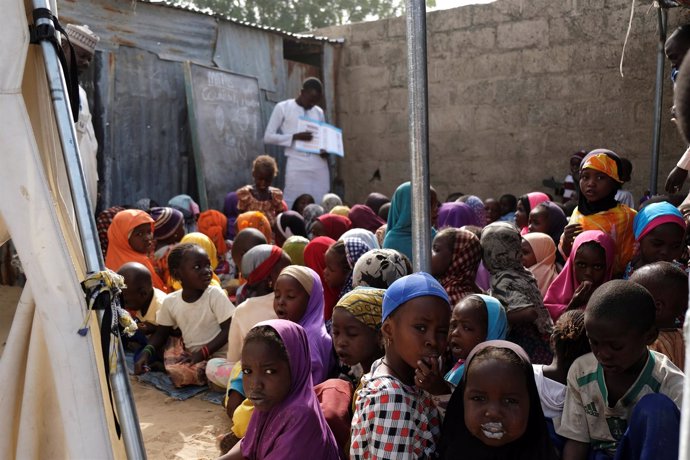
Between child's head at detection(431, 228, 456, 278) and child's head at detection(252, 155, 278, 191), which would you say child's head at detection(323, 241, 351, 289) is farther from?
child's head at detection(252, 155, 278, 191)

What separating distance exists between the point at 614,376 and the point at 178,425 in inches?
104

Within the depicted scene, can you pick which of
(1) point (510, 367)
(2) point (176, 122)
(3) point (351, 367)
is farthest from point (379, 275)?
(2) point (176, 122)

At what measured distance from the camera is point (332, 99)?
Result: 10594 millimetres

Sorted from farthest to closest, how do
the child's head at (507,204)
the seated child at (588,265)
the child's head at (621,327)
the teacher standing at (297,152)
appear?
the teacher standing at (297,152) → the child's head at (507,204) → the seated child at (588,265) → the child's head at (621,327)

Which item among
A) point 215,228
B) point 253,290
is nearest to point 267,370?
point 253,290

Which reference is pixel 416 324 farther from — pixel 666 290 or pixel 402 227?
pixel 402 227

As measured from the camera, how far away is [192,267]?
15.9ft

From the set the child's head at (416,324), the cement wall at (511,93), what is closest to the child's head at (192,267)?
the child's head at (416,324)

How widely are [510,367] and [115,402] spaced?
4.05ft

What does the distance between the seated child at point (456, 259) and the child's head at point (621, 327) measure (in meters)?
1.43

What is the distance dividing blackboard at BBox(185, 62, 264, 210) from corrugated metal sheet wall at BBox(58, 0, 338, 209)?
0.20 metres

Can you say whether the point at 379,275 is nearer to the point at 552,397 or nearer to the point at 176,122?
the point at 552,397

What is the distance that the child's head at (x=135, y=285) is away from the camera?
5051 mm

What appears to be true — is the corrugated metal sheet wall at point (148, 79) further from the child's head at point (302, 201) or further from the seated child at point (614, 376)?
the seated child at point (614, 376)
